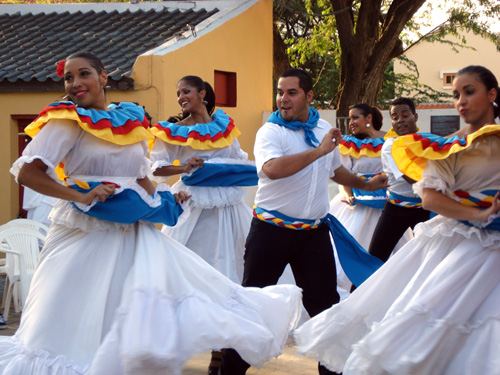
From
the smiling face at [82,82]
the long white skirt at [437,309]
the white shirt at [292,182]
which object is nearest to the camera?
the long white skirt at [437,309]

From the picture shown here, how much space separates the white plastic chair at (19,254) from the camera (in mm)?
9938

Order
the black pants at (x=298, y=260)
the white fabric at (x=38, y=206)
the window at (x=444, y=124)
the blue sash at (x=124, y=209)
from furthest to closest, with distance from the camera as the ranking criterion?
the window at (x=444, y=124) < the white fabric at (x=38, y=206) < the black pants at (x=298, y=260) < the blue sash at (x=124, y=209)

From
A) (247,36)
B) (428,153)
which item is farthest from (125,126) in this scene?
(247,36)

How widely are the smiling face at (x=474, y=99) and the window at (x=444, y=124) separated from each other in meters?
14.0

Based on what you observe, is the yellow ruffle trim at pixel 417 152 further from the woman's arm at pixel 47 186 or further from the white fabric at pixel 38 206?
the white fabric at pixel 38 206

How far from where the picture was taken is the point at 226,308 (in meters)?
5.67

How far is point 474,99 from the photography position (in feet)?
17.7

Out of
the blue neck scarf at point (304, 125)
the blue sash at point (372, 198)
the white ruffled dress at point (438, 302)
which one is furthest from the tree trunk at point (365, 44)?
the white ruffled dress at point (438, 302)

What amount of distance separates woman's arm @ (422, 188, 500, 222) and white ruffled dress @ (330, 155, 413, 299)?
4.43 meters

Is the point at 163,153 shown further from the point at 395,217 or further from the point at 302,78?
the point at 395,217

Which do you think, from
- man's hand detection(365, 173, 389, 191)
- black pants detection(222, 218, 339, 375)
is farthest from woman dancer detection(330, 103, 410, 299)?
black pants detection(222, 218, 339, 375)

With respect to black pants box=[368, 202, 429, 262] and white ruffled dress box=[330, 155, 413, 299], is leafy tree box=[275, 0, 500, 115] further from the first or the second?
black pants box=[368, 202, 429, 262]

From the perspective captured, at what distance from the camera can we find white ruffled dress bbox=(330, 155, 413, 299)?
9.92m

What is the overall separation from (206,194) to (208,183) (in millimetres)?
97
